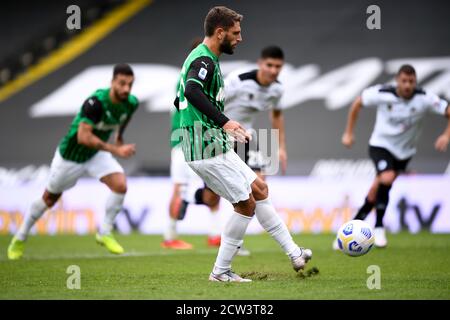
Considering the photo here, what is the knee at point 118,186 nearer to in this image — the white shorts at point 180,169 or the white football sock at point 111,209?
the white football sock at point 111,209

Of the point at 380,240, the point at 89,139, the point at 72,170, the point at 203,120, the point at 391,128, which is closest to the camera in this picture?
the point at 203,120

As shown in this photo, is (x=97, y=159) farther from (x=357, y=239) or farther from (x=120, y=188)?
(x=357, y=239)

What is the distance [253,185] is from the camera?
7.27m

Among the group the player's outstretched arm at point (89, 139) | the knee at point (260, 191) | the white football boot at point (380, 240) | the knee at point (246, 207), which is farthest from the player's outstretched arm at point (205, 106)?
the white football boot at point (380, 240)

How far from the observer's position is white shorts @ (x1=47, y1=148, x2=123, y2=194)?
1030 centimetres

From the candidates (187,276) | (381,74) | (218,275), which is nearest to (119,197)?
(187,276)

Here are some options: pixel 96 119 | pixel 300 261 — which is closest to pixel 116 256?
pixel 96 119

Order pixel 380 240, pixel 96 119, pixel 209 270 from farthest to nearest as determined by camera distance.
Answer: pixel 380 240
pixel 96 119
pixel 209 270

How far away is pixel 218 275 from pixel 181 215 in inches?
164

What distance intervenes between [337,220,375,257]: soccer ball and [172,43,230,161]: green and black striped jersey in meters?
1.74

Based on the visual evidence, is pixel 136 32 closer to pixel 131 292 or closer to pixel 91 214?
pixel 91 214

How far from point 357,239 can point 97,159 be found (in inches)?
152

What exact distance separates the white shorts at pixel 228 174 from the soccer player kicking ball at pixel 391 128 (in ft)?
13.4

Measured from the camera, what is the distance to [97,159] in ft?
34.1
